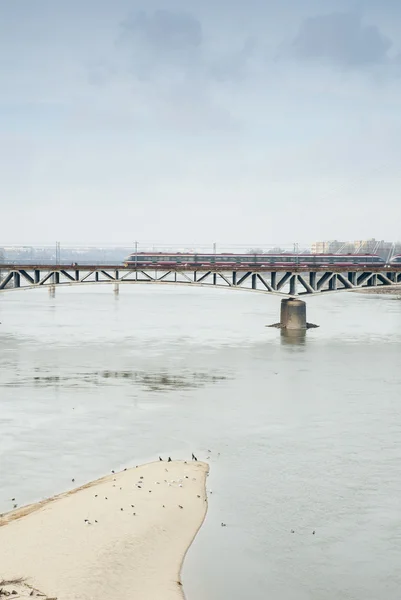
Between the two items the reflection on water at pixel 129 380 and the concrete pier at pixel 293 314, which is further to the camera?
the concrete pier at pixel 293 314

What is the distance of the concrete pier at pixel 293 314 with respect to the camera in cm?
9350

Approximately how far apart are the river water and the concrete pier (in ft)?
28.3

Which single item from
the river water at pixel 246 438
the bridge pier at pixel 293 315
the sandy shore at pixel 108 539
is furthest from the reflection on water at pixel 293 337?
the sandy shore at pixel 108 539

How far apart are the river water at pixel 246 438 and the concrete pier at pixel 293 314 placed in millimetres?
8641

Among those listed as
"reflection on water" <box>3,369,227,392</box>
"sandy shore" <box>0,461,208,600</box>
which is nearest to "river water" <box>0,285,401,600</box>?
"reflection on water" <box>3,369,227,392</box>

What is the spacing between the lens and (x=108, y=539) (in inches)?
981

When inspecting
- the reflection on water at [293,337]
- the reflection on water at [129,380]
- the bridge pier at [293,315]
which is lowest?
the reflection on water at [293,337]

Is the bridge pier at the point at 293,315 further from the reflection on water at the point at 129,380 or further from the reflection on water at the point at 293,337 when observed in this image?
the reflection on water at the point at 129,380

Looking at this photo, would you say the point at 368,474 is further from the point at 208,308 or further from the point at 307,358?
the point at 208,308

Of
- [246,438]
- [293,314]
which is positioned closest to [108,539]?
[246,438]

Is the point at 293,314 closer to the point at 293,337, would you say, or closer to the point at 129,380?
the point at 293,337

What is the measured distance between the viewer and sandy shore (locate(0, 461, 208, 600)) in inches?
855

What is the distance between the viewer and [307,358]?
69.9 metres

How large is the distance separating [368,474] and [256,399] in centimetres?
1757
